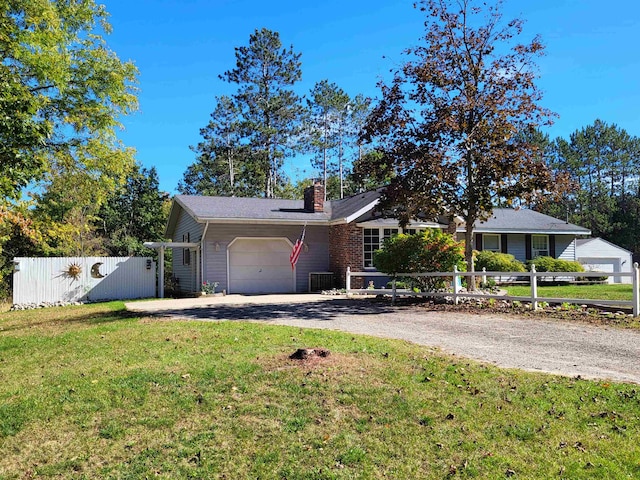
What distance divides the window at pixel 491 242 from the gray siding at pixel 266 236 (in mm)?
9326

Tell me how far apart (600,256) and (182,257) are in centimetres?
2355

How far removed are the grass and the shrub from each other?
8.37m

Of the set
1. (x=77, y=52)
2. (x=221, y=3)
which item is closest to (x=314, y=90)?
(x=77, y=52)

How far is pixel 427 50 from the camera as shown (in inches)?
596

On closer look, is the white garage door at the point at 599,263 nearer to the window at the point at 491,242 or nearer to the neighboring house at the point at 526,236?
the neighboring house at the point at 526,236

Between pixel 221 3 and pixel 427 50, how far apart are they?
6481 millimetres

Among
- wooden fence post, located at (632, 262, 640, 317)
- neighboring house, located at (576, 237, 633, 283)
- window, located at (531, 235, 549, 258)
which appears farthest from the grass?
neighboring house, located at (576, 237, 633, 283)

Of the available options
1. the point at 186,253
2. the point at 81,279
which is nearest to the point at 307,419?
the point at 81,279

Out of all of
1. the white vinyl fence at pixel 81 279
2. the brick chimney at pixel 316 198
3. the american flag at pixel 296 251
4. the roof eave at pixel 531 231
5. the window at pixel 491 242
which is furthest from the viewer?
the window at pixel 491 242

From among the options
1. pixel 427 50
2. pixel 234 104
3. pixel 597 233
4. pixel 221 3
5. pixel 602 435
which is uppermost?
pixel 234 104

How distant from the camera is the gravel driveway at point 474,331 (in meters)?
7.04

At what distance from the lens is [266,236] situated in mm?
20734

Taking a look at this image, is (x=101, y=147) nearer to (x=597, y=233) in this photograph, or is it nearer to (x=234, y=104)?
(x=234, y=104)

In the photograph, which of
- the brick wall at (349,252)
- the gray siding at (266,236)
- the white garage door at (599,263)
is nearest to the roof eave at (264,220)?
the gray siding at (266,236)
